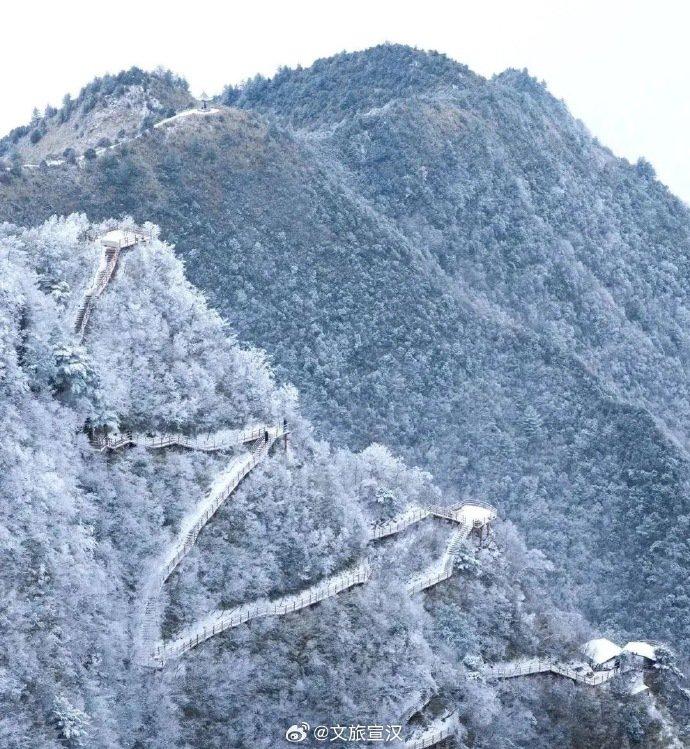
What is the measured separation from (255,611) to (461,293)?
210ft

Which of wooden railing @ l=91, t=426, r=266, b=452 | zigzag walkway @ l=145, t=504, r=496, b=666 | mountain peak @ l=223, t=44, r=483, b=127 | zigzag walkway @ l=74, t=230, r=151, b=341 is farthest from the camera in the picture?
mountain peak @ l=223, t=44, r=483, b=127

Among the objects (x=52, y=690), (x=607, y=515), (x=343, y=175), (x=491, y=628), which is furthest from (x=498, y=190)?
(x=52, y=690)

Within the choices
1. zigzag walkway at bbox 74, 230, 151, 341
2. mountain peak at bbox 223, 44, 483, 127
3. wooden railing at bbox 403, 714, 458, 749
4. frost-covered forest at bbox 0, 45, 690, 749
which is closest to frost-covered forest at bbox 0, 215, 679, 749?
frost-covered forest at bbox 0, 45, 690, 749

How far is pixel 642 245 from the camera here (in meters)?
151

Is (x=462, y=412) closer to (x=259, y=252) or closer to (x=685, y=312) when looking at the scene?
(x=259, y=252)

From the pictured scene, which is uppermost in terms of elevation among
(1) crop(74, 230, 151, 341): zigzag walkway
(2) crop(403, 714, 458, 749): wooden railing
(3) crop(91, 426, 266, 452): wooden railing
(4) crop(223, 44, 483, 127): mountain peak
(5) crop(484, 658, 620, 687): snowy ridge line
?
(4) crop(223, 44, 483, 127): mountain peak

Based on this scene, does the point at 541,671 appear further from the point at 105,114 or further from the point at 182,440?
the point at 105,114

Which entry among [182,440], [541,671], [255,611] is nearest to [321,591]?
[255,611]

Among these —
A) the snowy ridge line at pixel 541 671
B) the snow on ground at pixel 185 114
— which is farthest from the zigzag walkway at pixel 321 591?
the snow on ground at pixel 185 114

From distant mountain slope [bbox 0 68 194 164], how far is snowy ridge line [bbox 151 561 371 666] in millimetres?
55282

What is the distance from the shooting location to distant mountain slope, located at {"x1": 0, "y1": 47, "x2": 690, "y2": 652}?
109938 millimetres

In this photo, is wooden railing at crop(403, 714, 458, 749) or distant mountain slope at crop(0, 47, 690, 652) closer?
wooden railing at crop(403, 714, 458, 749)

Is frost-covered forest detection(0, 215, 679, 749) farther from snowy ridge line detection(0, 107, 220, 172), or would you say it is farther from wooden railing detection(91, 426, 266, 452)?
snowy ridge line detection(0, 107, 220, 172)

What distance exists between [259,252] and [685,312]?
50.7 meters
